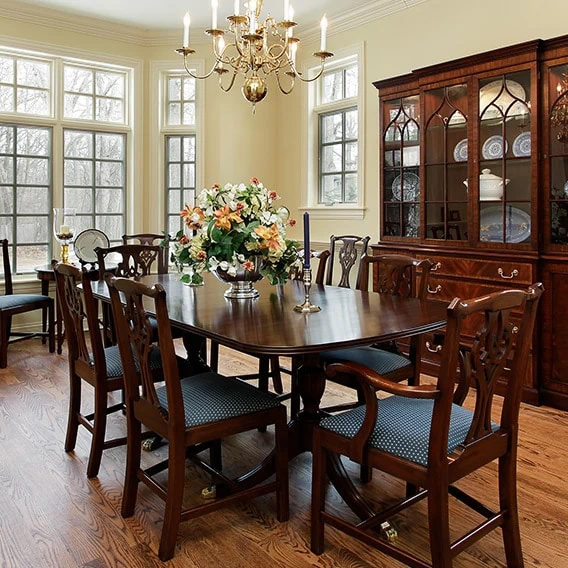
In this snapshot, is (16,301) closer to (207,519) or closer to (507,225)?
(207,519)

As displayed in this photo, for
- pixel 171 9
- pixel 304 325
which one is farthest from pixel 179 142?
pixel 304 325

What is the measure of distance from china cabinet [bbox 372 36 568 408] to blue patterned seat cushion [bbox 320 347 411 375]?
3.78 feet

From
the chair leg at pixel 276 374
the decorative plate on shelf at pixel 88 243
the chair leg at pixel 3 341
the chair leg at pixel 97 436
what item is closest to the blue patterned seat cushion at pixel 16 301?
the chair leg at pixel 3 341

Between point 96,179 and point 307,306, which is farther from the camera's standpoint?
point 96,179

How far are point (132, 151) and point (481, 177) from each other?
352 centimetres

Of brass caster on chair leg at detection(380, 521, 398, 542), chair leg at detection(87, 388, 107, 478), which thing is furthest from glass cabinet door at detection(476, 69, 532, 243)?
chair leg at detection(87, 388, 107, 478)

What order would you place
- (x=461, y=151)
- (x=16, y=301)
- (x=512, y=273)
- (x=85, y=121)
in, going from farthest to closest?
1. (x=85, y=121)
2. (x=16, y=301)
3. (x=461, y=151)
4. (x=512, y=273)

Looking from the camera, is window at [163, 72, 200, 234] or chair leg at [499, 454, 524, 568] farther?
window at [163, 72, 200, 234]

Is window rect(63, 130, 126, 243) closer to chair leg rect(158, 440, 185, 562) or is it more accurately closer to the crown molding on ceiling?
the crown molding on ceiling

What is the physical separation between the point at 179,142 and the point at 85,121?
0.92m

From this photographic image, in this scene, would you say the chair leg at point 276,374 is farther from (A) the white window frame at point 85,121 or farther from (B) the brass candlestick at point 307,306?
(A) the white window frame at point 85,121

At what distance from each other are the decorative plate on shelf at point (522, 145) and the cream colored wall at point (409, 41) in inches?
29.6

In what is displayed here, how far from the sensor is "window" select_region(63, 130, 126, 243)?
18.6 ft

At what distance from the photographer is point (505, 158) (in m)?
3.75
